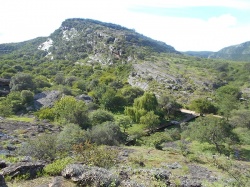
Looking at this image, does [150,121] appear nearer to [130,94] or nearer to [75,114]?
[75,114]

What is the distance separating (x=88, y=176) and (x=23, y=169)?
3.38 metres

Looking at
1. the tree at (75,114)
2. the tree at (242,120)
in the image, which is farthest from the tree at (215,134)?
the tree at (75,114)

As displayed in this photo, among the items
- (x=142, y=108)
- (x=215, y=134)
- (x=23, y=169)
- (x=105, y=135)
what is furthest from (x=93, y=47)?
(x=23, y=169)

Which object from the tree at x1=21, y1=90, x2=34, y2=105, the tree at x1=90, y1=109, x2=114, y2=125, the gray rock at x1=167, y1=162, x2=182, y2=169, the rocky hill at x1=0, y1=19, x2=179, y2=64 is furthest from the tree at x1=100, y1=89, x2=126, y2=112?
the rocky hill at x1=0, y1=19, x2=179, y2=64

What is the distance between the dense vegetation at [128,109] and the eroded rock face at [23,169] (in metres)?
0.58

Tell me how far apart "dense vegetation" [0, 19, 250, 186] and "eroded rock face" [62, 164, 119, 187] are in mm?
1198

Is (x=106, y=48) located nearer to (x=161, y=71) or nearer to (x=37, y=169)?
(x=161, y=71)

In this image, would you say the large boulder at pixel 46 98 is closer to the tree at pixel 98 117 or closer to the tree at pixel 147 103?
the tree at pixel 98 117

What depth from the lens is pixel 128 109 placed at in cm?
5541

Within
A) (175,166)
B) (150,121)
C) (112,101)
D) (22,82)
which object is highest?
(22,82)

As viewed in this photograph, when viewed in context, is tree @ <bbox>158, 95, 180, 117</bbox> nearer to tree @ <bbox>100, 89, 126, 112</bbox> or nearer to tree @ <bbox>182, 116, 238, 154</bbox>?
tree @ <bbox>100, 89, 126, 112</bbox>

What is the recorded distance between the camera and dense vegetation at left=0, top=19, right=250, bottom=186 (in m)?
28.9

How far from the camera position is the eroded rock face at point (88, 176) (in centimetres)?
1208

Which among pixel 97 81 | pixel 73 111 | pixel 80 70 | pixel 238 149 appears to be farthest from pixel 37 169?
pixel 80 70
